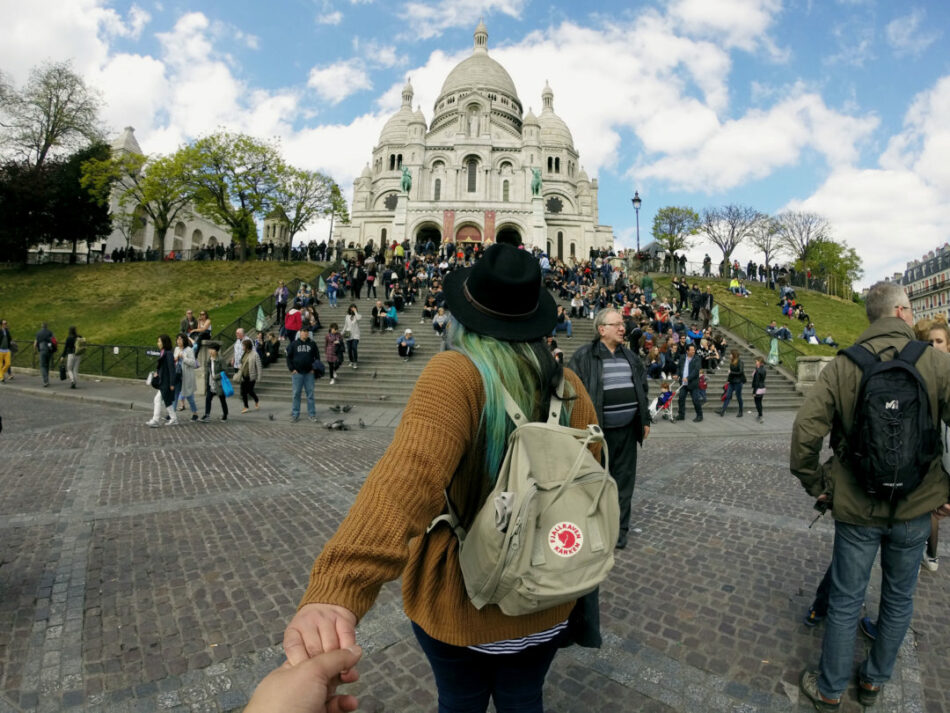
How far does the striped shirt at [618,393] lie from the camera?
4.19m

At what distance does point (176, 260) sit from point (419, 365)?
26.5m

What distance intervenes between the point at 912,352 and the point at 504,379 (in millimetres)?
2155

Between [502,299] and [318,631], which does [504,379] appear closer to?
[502,299]

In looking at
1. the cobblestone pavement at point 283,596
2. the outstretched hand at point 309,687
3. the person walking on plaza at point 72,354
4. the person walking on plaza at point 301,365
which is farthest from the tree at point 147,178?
the outstretched hand at point 309,687

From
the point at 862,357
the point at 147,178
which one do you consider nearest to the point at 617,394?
the point at 862,357

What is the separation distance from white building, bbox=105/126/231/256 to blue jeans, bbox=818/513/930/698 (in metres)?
46.2

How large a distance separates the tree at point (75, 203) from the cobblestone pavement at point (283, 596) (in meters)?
35.4

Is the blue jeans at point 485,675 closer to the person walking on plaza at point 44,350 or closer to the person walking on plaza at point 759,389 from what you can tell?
the person walking on plaza at point 759,389

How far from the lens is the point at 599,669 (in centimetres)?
273

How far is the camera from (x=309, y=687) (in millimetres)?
820

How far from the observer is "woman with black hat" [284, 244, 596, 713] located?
117 centimetres

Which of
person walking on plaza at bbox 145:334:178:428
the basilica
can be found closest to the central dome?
the basilica

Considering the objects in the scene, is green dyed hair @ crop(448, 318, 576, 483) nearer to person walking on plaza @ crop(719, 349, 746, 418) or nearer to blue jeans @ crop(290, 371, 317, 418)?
blue jeans @ crop(290, 371, 317, 418)

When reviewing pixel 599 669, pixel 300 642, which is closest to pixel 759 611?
pixel 599 669
